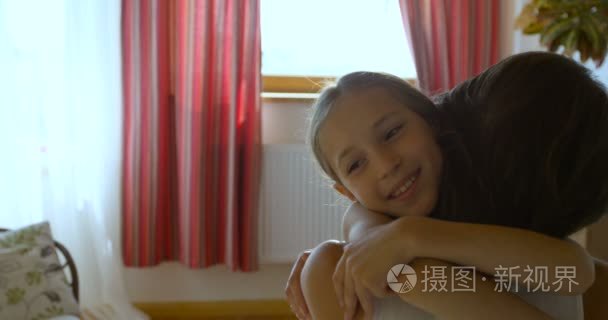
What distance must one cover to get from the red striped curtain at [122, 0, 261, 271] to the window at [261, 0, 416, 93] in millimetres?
A: 285

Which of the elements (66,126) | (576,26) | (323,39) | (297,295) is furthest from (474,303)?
(323,39)

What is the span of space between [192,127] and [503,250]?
215cm

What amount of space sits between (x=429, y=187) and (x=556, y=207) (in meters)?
0.16

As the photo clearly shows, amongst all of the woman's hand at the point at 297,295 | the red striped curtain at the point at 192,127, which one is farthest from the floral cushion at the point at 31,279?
the woman's hand at the point at 297,295

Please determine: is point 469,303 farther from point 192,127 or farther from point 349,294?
point 192,127

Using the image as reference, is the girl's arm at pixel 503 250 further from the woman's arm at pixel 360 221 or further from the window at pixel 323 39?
the window at pixel 323 39

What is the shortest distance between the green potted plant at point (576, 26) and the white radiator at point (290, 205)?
127 centimetres

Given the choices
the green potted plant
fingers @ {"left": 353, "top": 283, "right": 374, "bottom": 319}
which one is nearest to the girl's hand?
fingers @ {"left": 353, "top": 283, "right": 374, "bottom": 319}

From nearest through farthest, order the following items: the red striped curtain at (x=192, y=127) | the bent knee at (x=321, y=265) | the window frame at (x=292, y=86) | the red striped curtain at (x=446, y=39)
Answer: the bent knee at (x=321, y=265) < the red striped curtain at (x=192, y=127) < the red striped curtain at (x=446, y=39) < the window frame at (x=292, y=86)

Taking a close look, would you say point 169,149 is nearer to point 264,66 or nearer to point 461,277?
point 264,66

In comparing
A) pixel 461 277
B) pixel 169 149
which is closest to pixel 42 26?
pixel 169 149

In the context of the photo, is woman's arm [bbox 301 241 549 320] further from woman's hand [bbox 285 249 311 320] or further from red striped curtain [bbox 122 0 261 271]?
red striped curtain [bbox 122 0 261 271]

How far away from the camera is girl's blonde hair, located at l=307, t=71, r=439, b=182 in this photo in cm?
77

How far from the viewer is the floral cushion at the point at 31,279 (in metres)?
1.88
